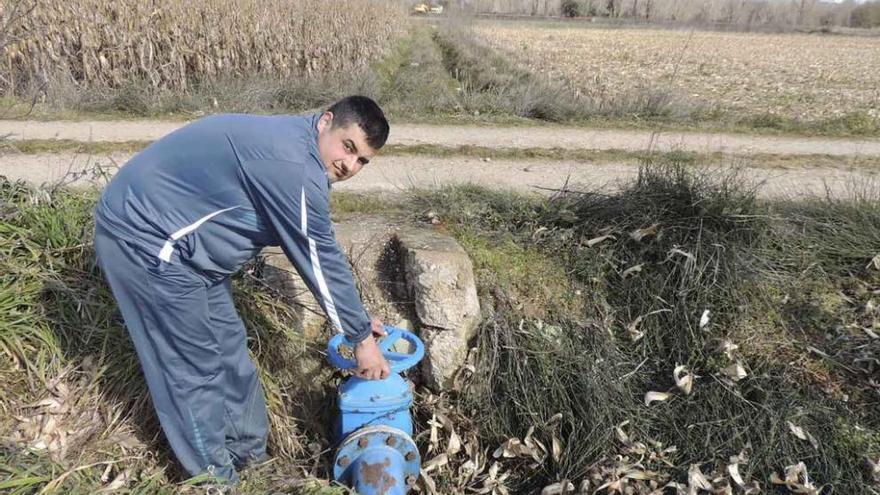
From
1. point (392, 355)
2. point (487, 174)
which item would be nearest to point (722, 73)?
point (487, 174)

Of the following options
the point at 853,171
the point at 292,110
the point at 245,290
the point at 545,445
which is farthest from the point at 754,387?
the point at 292,110

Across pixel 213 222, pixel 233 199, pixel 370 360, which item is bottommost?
pixel 370 360

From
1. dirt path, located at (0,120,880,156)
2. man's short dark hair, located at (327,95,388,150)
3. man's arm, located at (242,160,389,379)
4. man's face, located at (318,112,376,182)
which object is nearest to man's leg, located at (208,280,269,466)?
man's arm, located at (242,160,389,379)

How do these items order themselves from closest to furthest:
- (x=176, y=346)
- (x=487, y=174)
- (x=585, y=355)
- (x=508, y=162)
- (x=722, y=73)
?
(x=176, y=346)
(x=585, y=355)
(x=487, y=174)
(x=508, y=162)
(x=722, y=73)

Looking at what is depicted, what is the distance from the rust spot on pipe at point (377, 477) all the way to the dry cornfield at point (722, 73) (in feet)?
23.3

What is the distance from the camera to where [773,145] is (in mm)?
7965

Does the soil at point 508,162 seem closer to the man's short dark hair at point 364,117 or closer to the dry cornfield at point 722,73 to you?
the dry cornfield at point 722,73

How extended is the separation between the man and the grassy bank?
0.75m

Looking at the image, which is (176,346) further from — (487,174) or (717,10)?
(717,10)

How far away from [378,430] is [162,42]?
28.5 feet

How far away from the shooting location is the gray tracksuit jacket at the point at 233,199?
8.11ft

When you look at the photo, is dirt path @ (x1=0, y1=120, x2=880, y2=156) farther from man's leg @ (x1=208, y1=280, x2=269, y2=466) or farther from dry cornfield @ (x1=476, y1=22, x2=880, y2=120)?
man's leg @ (x1=208, y1=280, x2=269, y2=466)

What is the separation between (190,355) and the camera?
285cm

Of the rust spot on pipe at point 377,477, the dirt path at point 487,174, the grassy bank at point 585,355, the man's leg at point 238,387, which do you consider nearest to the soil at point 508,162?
the dirt path at point 487,174
